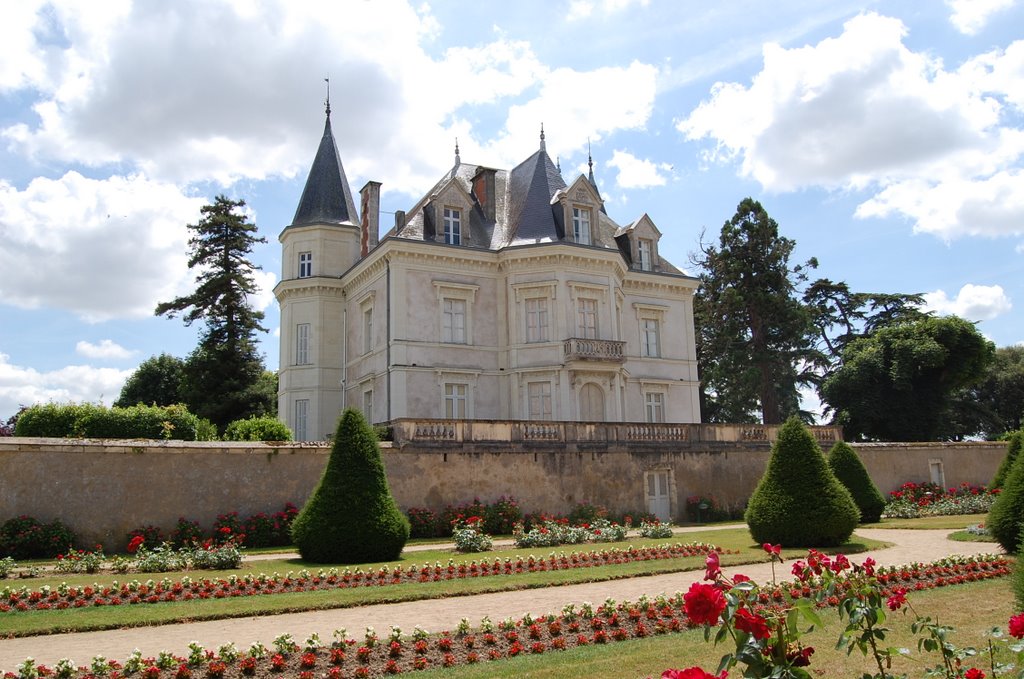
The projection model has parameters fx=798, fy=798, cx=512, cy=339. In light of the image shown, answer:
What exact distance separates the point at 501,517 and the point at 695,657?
15926mm

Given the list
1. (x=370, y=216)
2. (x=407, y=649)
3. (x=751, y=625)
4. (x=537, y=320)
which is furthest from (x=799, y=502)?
(x=370, y=216)

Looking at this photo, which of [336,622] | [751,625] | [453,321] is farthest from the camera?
[453,321]

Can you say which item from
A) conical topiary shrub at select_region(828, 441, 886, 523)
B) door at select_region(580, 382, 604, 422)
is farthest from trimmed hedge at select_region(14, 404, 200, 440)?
conical topiary shrub at select_region(828, 441, 886, 523)

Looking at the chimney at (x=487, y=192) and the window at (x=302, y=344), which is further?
the window at (x=302, y=344)

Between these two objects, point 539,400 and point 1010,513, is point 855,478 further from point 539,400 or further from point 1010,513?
point 539,400

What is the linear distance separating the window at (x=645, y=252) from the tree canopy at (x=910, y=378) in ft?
54.1

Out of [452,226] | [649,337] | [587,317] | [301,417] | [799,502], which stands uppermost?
[452,226]

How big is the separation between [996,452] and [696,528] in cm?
2075

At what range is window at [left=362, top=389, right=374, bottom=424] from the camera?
32.6 metres

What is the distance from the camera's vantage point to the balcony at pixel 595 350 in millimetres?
30938

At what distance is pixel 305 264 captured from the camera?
37000 mm

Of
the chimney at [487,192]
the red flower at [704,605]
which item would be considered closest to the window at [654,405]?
the chimney at [487,192]

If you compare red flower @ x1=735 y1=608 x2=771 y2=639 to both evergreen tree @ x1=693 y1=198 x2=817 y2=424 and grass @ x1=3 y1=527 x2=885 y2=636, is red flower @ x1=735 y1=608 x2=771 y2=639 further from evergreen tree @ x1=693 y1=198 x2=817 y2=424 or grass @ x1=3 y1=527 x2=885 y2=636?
evergreen tree @ x1=693 y1=198 x2=817 y2=424

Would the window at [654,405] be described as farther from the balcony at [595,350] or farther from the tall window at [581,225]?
the tall window at [581,225]
